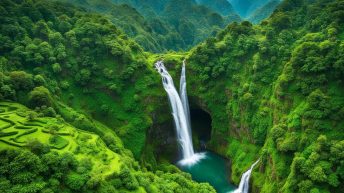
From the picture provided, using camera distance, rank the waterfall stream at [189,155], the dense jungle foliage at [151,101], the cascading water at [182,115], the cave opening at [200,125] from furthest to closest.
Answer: the cave opening at [200,125] → the cascading water at [182,115] → the waterfall stream at [189,155] → the dense jungle foliage at [151,101]

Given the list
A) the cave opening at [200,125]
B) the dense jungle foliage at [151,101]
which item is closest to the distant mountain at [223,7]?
the dense jungle foliage at [151,101]

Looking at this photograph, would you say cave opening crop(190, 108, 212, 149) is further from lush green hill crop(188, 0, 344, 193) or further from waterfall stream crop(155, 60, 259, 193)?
lush green hill crop(188, 0, 344, 193)

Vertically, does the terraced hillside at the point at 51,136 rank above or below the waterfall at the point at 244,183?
above

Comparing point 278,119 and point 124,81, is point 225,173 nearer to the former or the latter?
point 278,119

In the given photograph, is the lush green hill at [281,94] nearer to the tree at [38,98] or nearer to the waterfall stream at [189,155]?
the waterfall stream at [189,155]

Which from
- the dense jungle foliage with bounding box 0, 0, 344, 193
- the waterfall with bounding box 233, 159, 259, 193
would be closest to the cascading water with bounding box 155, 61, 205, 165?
the dense jungle foliage with bounding box 0, 0, 344, 193

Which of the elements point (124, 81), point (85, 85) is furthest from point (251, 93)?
point (85, 85)
